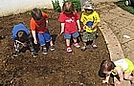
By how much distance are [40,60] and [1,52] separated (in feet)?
2.94

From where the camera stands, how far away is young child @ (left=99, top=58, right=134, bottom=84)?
5789 mm

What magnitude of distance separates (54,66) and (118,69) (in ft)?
4.19

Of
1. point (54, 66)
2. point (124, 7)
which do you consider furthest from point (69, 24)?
point (124, 7)

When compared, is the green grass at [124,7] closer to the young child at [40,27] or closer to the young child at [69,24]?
the young child at [69,24]

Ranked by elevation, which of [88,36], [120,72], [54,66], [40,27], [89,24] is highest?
[40,27]

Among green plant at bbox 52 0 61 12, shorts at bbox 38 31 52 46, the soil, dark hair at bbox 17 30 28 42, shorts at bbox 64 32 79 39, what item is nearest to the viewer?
the soil

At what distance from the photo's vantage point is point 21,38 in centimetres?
670

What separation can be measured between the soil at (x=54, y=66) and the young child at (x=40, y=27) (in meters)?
0.21

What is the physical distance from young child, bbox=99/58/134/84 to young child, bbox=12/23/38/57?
1.61m

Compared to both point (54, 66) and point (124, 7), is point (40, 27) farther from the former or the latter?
point (124, 7)

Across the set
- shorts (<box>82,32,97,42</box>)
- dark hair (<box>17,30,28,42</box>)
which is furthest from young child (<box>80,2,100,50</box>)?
dark hair (<box>17,30,28,42</box>)

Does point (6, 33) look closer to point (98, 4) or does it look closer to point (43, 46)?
point (43, 46)

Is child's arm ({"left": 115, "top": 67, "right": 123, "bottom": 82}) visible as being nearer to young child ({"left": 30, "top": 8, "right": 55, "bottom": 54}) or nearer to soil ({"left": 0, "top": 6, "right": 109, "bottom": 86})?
soil ({"left": 0, "top": 6, "right": 109, "bottom": 86})

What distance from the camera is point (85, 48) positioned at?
23.0 ft
